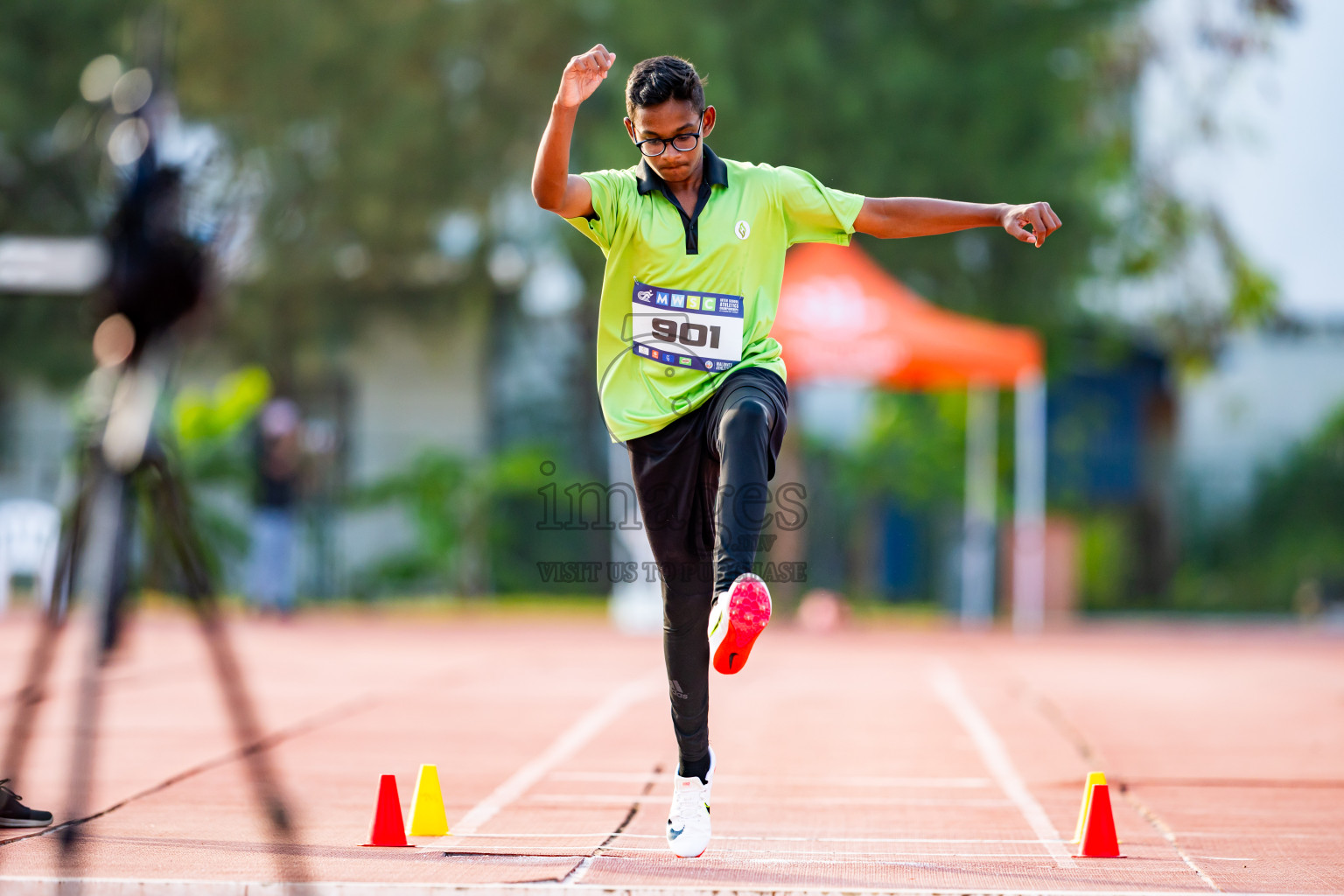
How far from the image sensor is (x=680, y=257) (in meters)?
4.66

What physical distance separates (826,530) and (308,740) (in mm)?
13860

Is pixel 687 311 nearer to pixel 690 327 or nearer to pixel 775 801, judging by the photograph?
pixel 690 327

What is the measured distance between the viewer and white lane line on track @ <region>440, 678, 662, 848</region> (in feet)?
17.8

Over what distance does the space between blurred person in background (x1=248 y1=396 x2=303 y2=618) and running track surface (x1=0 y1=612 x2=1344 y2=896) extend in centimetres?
327

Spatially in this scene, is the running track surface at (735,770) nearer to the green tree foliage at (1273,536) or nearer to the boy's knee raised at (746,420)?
the boy's knee raised at (746,420)

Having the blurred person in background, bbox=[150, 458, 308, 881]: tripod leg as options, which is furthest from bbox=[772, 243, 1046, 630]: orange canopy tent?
bbox=[150, 458, 308, 881]: tripod leg

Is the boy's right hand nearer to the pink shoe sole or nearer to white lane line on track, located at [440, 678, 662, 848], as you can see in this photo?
the pink shoe sole

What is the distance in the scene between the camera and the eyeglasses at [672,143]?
4570mm

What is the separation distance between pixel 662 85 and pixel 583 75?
0.82ft

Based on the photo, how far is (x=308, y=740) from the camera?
755cm

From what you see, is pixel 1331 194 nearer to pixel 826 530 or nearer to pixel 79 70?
pixel 826 530

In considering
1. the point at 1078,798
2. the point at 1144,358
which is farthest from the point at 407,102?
the point at 1078,798

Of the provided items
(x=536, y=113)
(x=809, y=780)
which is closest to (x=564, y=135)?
(x=809, y=780)

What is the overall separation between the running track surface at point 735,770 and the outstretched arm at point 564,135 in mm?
1891
